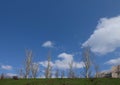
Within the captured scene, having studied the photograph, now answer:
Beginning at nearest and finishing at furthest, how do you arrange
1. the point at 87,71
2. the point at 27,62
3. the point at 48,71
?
1. the point at 87,71
2. the point at 27,62
3. the point at 48,71

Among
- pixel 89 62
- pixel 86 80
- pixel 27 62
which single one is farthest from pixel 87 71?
pixel 86 80

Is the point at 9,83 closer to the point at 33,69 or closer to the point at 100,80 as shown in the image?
the point at 100,80

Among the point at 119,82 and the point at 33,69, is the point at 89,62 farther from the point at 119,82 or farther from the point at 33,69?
the point at 119,82

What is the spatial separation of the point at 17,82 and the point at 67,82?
5.88 m

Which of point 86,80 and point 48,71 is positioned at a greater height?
point 48,71

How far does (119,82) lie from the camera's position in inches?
991

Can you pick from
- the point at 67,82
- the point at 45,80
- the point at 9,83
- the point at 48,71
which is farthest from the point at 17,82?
the point at 48,71

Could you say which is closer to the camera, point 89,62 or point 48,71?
point 89,62

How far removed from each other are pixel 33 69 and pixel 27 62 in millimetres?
10600

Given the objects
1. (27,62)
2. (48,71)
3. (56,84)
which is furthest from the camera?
(48,71)

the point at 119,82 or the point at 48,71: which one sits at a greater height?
the point at 48,71

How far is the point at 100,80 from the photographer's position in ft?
84.6

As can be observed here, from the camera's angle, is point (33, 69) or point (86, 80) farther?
point (33, 69)

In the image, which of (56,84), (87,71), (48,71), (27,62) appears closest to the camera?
(56,84)
